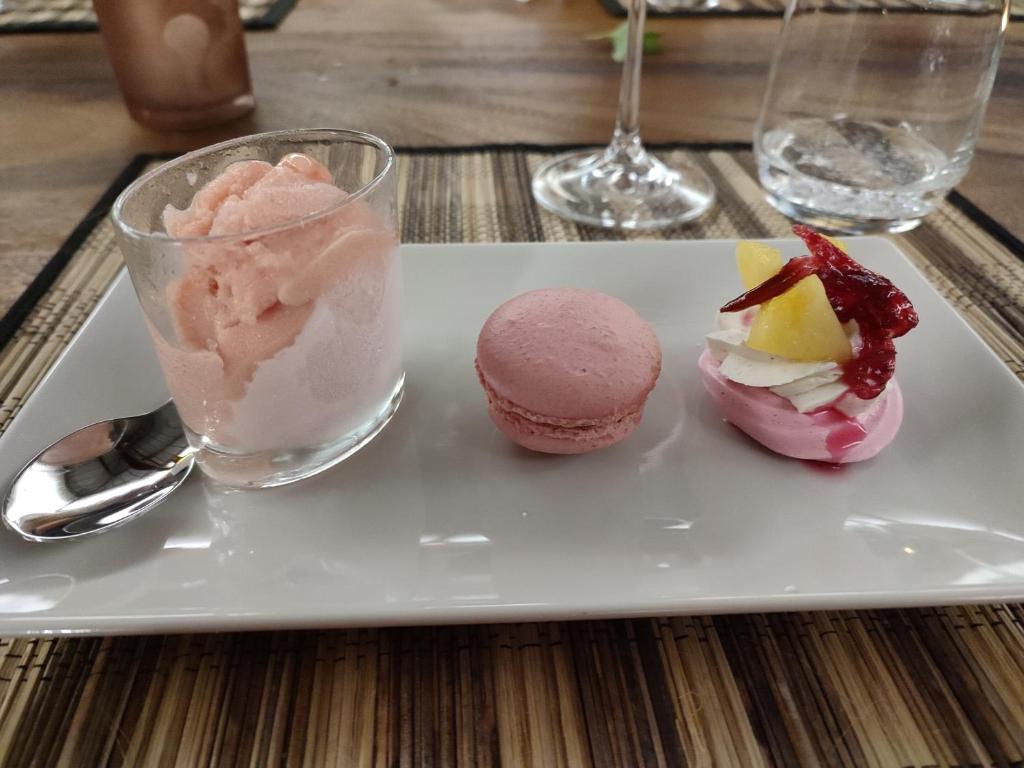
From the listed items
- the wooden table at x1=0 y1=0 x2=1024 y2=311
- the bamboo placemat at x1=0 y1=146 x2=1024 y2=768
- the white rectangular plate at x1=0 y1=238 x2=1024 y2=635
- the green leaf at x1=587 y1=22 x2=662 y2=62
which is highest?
the white rectangular plate at x1=0 y1=238 x2=1024 y2=635

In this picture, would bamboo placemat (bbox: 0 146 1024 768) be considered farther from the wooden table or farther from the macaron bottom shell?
the wooden table

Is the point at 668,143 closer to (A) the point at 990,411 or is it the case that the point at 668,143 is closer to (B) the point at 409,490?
(A) the point at 990,411

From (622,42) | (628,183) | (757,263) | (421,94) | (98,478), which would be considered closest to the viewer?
(98,478)

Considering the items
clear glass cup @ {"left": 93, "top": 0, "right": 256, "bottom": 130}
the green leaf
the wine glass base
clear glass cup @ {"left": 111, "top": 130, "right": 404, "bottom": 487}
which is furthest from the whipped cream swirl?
the green leaf

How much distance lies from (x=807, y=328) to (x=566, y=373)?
0.25 metres

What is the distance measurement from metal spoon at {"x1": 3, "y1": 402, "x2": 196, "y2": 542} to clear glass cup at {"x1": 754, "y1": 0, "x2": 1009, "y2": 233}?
1.06 m

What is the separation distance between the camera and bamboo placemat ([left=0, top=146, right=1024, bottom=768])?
52 cm

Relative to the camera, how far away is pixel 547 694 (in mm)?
560

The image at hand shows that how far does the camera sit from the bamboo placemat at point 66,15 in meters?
2.15

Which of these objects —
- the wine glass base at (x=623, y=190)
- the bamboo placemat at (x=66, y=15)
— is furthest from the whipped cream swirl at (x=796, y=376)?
the bamboo placemat at (x=66, y=15)

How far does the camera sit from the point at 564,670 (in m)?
0.58

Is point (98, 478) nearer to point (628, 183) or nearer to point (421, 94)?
point (628, 183)

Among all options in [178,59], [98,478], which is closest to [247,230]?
[98,478]

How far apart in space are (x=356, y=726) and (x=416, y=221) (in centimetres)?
92
